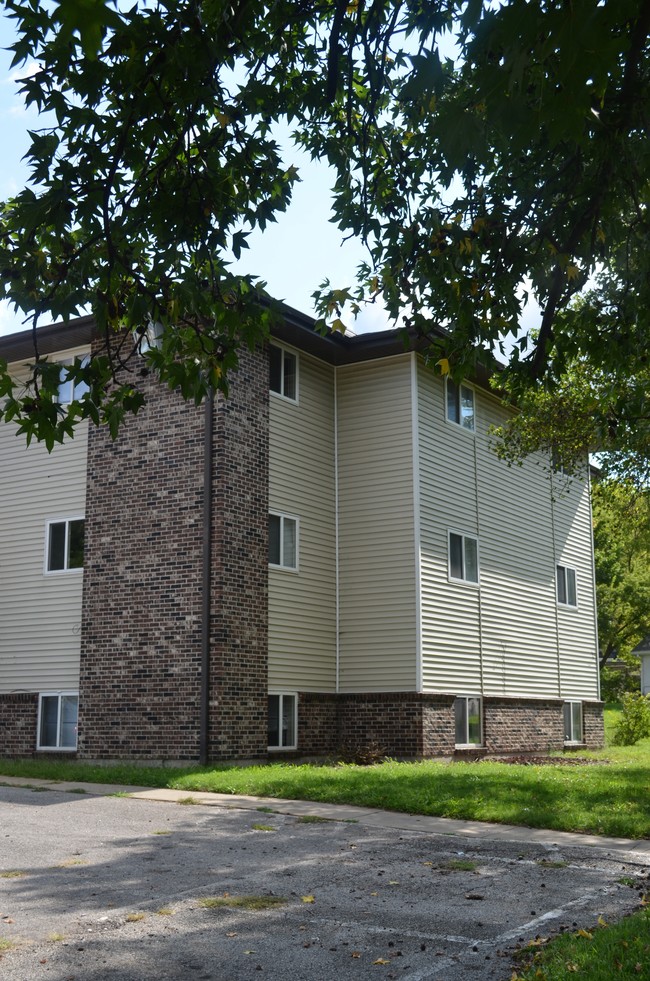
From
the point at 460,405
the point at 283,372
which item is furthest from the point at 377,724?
the point at 460,405

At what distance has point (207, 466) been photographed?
18141mm

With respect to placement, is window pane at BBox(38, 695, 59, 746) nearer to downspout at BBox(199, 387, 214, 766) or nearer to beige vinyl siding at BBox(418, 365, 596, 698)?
downspout at BBox(199, 387, 214, 766)

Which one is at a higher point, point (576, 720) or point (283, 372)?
point (283, 372)

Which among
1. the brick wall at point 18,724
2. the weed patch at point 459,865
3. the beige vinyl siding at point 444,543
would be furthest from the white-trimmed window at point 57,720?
the weed patch at point 459,865

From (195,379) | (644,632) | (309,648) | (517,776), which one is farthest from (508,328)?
(644,632)

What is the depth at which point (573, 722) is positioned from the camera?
27672mm

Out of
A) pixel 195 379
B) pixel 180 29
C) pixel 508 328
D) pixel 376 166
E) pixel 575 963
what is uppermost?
pixel 376 166

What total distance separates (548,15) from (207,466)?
15.0m

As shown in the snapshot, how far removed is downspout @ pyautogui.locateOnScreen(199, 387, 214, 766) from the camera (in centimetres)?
1727

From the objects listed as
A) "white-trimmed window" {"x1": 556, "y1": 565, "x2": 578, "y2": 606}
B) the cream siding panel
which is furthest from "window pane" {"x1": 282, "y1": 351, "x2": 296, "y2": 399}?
"white-trimmed window" {"x1": 556, "y1": 565, "x2": 578, "y2": 606}

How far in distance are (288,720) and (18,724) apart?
5.13 metres

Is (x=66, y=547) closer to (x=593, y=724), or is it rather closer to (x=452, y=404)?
(x=452, y=404)

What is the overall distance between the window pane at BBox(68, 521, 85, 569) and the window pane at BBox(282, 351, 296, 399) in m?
4.67

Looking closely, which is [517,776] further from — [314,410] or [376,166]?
[376,166]
